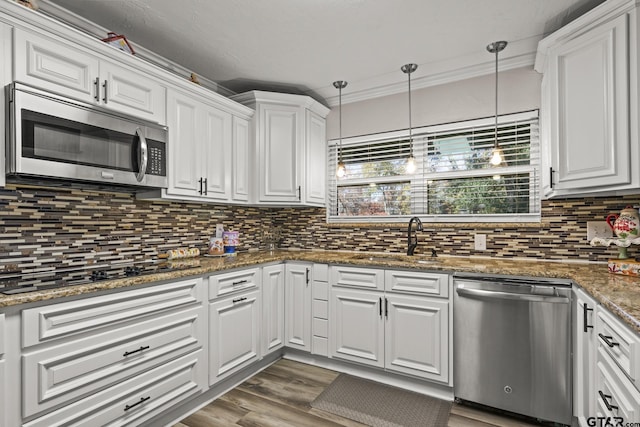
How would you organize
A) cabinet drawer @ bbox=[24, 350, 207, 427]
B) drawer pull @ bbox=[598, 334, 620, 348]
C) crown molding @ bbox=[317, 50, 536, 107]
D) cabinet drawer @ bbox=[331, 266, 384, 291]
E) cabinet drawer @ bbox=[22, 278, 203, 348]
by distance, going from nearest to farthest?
drawer pull @ bbox=[598, 334, 620, 348] → cabinet drawer @ bbox=[22, 278, 203, 348] → cabinet drawer @ bbox=[24, 350, 207, 427] → cabinet drawer @ bbox=[331, 266, 384, 291] → crown molding @ bbox=[317, 50, 536, 107]

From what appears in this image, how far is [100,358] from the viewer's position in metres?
1.68

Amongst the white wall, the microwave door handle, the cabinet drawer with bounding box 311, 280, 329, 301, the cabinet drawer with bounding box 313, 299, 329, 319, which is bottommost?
the cabinet drawer with bounding box 313, 299, 329, 319

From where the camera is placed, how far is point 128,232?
2.46m

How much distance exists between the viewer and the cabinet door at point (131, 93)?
2025 mm

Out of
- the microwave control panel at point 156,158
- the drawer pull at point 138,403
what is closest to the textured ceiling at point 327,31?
the microwave control panel at point 156,158

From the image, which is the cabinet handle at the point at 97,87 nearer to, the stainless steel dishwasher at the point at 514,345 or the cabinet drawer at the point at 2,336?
the cabinet drawer at the point at 2,336

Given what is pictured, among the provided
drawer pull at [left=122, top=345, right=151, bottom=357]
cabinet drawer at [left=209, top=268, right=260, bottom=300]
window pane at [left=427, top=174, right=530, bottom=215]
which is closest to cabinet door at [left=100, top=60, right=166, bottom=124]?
cabinet drawer at [left=209, top=268, right=260, bottom=300]

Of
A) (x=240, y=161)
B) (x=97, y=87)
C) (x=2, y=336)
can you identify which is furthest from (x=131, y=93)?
(x=2, y=336)

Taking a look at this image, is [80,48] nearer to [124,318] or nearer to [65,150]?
[65,150]

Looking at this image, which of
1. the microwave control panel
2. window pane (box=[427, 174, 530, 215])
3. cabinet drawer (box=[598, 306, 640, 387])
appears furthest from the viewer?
window pane (box=[427, 174, 530, 215])

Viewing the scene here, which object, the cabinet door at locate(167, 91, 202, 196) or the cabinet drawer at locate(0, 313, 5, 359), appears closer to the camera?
the cabinet drawer at locate(0, 313, 5, 359)

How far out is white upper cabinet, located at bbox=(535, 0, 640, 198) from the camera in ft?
5.83

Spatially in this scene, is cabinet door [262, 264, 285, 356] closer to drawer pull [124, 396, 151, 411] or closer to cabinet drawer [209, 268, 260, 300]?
cabinet drawer [209, 268, 260, 300]

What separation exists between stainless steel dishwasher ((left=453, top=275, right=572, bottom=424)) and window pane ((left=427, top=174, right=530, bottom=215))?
91cm
